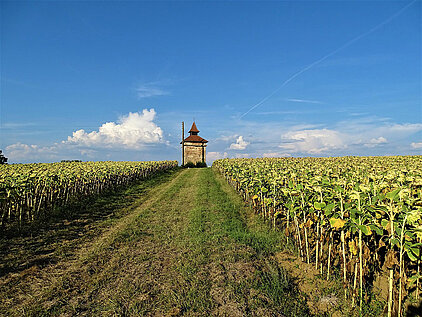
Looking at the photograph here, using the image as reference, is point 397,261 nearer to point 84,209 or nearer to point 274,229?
point 274,229

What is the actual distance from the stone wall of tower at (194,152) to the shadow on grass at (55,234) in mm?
43658

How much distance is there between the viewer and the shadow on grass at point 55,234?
7284 mm

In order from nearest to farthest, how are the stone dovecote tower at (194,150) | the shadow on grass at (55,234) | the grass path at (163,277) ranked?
the grass path at (163,277)
the shadow on grass at (55,234)
the stone dovecote tower at (194,150)

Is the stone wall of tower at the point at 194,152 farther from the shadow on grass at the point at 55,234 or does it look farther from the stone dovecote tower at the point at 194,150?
the shadow on grass at the point at 55,234

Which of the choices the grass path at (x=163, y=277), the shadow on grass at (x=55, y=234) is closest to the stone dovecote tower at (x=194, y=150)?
the shadow on grass at (x=55, y=234)

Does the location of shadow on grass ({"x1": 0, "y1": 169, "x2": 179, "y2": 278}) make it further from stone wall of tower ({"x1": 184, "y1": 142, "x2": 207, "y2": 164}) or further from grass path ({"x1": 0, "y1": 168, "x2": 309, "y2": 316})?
stone wall of tower ({"x1": 184, "y1": 142, "x2": 207, "y2": 164})

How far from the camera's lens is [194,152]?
196ft

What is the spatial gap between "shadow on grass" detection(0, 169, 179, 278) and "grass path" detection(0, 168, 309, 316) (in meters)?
0.31

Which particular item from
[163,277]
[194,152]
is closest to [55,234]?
[163,277]

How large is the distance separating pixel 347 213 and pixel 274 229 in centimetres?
443

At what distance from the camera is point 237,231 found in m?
9.32

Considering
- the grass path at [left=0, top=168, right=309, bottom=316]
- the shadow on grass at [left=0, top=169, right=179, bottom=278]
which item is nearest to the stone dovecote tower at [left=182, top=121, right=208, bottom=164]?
the shadow on grass at [left=0, top=169, right=179, bottom=278]

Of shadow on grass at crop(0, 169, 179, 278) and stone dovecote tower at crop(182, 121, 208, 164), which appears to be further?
stone dovecote tower at crop(182, 121, 208, 164)

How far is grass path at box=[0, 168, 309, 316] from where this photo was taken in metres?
4.85
